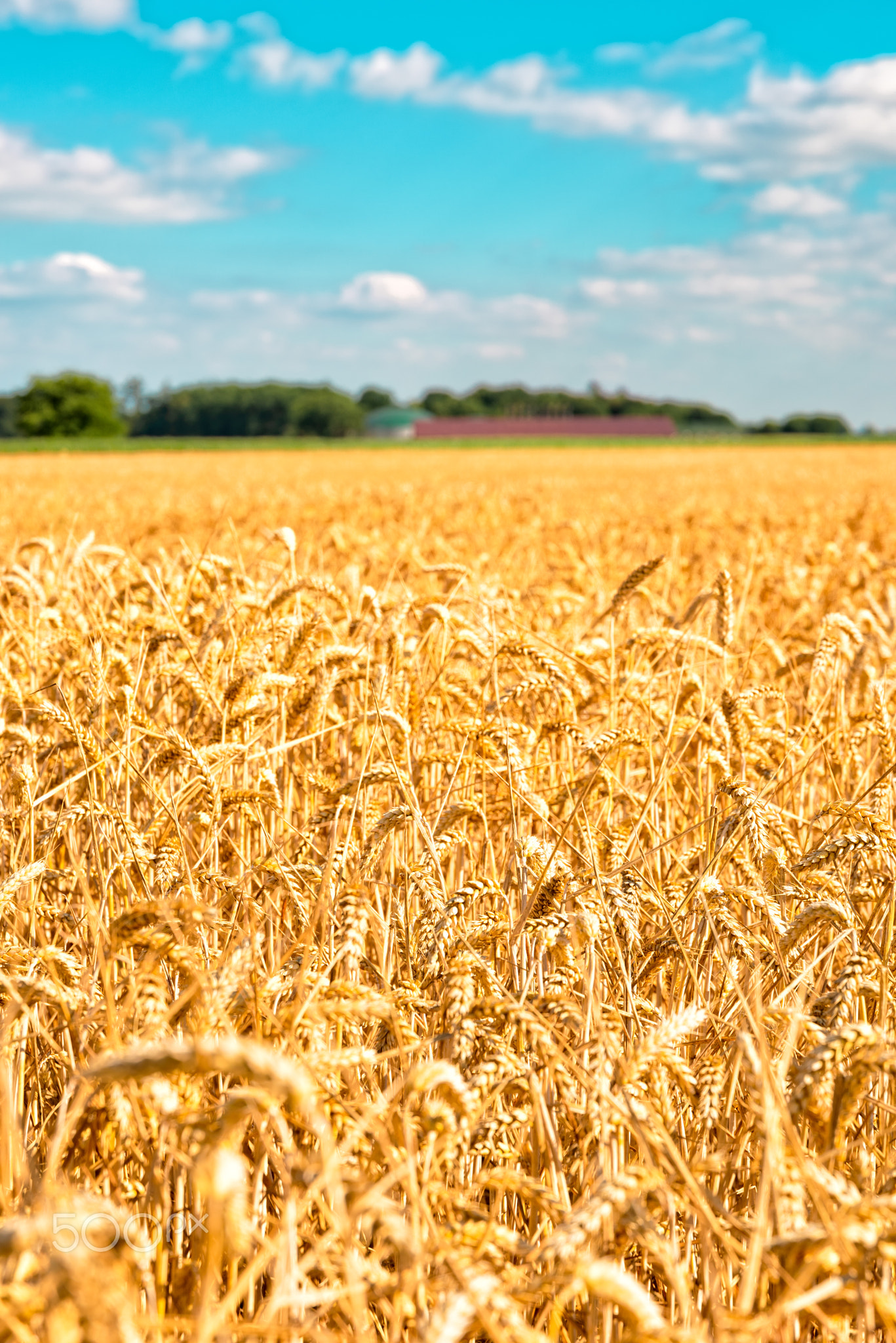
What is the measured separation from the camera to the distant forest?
98438 millimetres

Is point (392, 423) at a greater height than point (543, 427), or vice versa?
point (392, 423)

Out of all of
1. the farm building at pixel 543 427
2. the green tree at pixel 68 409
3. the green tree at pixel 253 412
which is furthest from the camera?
the green tree at pixel 253 412

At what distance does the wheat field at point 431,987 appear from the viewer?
1.01m

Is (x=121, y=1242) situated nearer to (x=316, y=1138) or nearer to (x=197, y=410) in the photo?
(x=316, y=1138)

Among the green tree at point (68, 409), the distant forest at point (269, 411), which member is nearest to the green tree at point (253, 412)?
the distant forest at point (269, 411)

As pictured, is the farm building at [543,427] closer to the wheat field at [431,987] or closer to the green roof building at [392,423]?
the green roof building at [392,423]

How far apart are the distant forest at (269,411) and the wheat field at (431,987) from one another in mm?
101954

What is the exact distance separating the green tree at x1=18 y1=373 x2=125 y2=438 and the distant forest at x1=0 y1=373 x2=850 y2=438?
82 millimetres

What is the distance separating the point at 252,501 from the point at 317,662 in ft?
30.8

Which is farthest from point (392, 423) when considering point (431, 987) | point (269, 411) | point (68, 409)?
point (431, 987)

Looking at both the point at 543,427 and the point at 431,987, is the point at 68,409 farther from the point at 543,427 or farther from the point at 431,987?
the point at 431,987

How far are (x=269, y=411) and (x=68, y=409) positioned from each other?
27399 mm

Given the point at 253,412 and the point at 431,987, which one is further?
the point at 253,412

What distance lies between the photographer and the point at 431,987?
71.2 inches
